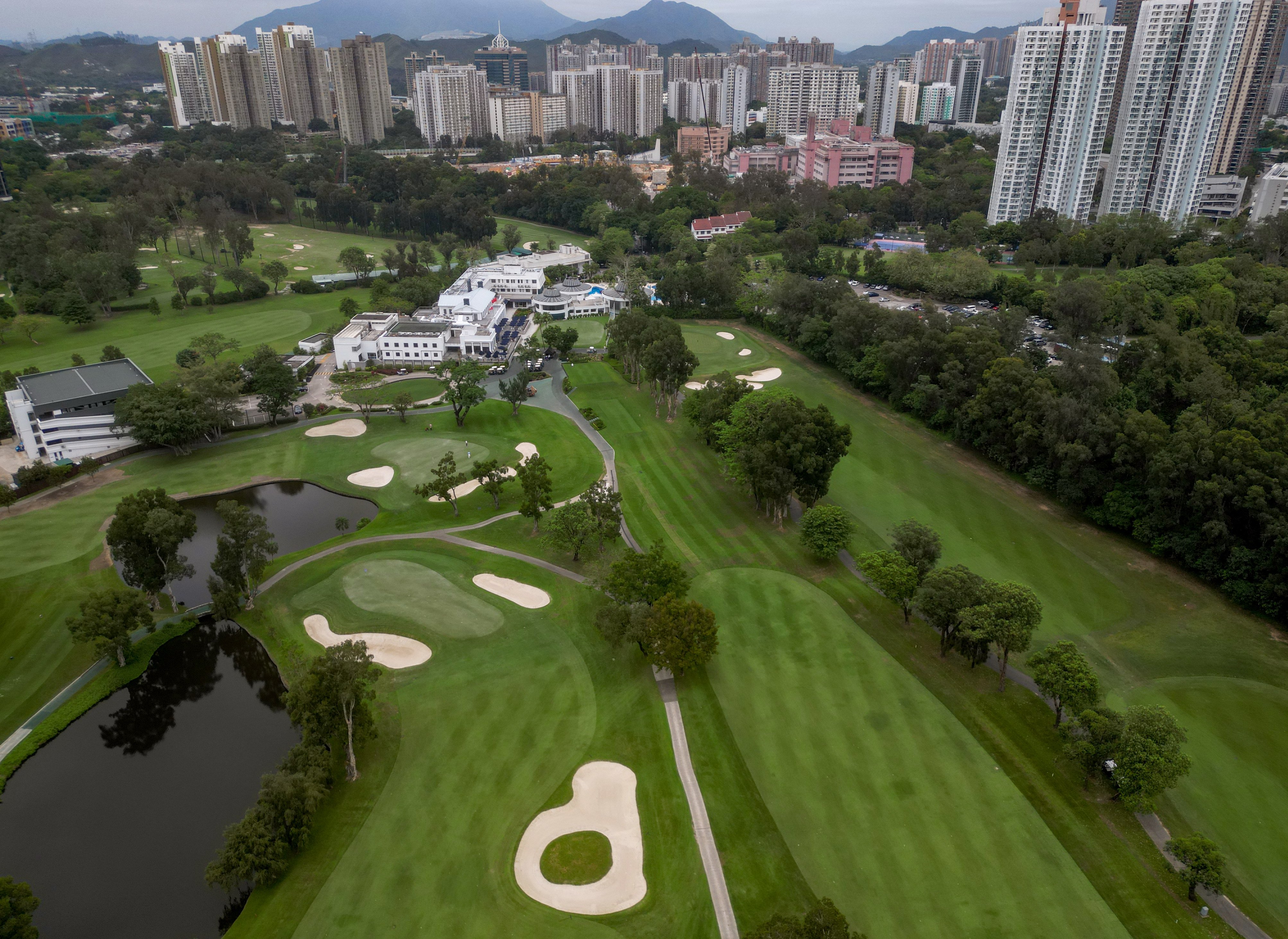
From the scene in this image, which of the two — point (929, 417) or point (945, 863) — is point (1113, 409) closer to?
point (929, 417)

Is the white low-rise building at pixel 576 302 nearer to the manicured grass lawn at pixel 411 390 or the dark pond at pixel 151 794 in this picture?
the manicured grass lawn at pixel 411 390

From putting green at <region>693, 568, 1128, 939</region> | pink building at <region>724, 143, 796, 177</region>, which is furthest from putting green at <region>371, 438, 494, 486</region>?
pink building at <region>724, 143, 796, 177</region>

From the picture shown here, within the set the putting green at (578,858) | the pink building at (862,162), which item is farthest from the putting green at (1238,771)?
the pink building at (862,162)

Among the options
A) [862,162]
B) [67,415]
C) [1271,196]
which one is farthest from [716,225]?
[67,415]

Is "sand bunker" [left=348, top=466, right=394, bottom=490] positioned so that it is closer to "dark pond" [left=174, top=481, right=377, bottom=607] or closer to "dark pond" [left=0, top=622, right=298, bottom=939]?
"dark pond" [left=174, top=481, right=377, bottom=607]

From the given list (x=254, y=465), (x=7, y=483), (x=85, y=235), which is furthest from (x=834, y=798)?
(x=85, y=235)

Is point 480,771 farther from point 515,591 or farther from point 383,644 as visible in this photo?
point 515,591

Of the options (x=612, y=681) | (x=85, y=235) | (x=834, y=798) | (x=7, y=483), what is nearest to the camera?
(x=834, y=798)

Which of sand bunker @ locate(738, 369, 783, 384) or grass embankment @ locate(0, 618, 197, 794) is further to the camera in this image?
sand bunker @ locate(738, 369, 783, 384)
